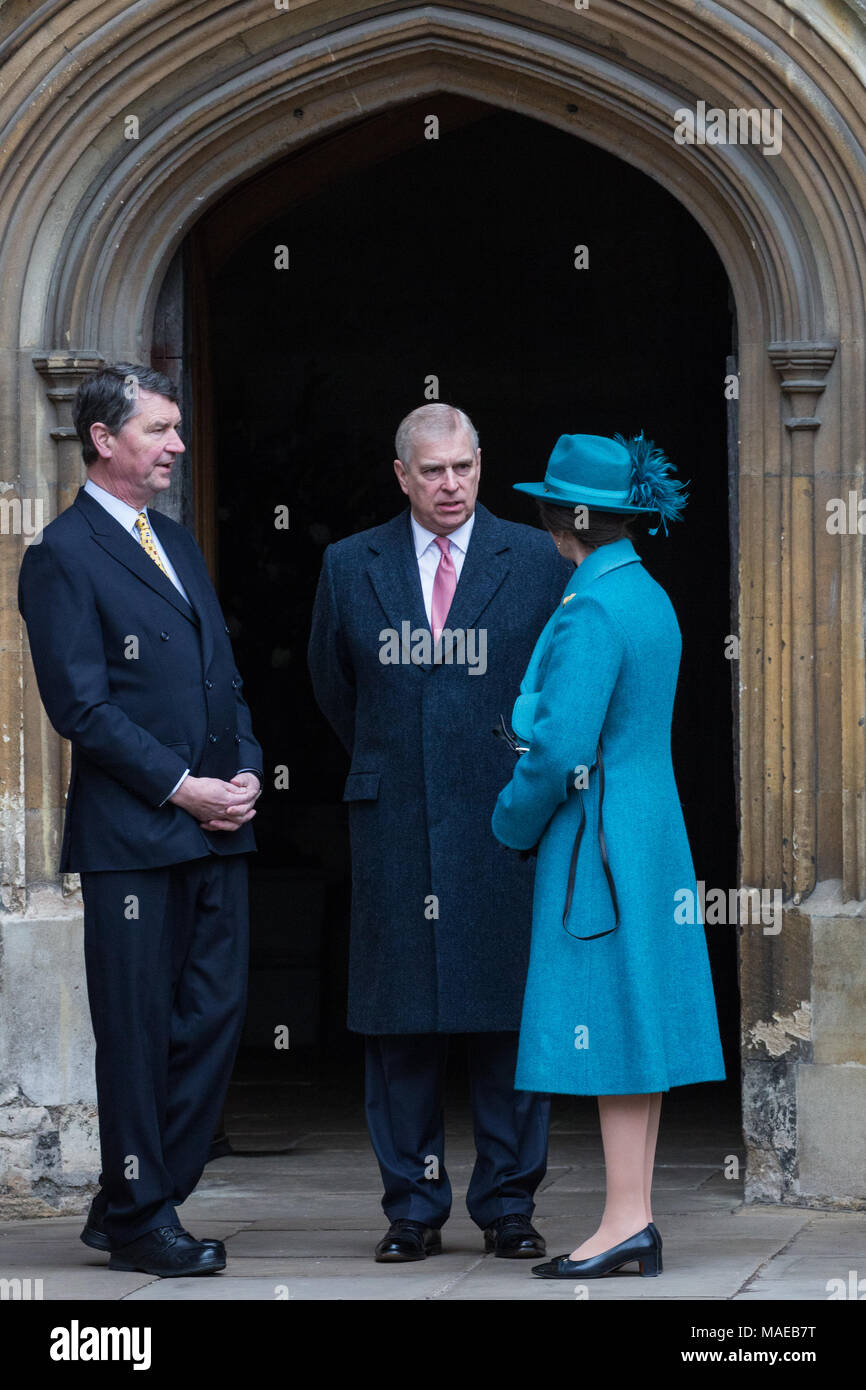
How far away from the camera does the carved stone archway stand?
5496 millimetres

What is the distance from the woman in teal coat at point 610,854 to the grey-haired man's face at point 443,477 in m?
0.29

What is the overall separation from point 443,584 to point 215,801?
2.38 feet

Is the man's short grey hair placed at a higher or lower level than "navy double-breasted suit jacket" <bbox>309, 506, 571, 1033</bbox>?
higher

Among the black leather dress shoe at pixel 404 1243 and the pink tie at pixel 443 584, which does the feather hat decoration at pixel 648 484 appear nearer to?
the pink tie at pixel 443 584

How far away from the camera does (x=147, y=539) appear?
4879mm

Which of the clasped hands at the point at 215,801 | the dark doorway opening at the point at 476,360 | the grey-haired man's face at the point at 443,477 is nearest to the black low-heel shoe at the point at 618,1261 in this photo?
the clasped hands at the point at 215,801

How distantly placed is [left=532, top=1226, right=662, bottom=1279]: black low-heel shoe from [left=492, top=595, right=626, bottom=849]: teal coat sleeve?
2.83ft

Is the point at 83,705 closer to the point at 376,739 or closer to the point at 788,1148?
the point at 376,739

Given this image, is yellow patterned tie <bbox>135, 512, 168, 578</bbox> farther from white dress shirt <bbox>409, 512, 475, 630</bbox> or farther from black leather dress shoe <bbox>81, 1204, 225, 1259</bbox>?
black leather dress shoe <bbox>81, 1204, 225, 1259</bbox>

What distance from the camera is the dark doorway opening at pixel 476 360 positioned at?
997cm

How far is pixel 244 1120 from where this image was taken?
7.12 m

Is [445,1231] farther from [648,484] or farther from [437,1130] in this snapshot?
[648,484]

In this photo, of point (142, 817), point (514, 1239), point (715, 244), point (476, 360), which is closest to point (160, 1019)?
point (142, 817)

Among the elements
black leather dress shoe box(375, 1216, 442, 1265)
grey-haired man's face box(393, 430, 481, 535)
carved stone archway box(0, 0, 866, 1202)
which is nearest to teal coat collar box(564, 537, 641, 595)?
grey-haired man's face box(393, 430, 481, 535)
